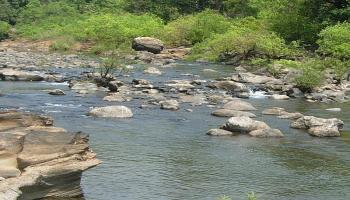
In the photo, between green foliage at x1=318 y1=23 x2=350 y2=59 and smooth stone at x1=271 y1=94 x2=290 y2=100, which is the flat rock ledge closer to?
smooth stone at x1=271 y1=94 x2=290 y2=100

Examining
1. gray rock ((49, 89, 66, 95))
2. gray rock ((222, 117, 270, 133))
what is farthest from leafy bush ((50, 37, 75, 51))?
gray rock ((222, 117, 270, 133))

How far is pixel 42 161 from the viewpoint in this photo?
937 centimetres

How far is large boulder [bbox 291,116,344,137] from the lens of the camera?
1759 centimetres

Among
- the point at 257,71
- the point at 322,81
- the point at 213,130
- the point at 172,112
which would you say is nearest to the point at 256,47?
the point at 257,71

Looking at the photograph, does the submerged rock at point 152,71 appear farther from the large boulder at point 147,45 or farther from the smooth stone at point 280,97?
the large boulder at point 147,45

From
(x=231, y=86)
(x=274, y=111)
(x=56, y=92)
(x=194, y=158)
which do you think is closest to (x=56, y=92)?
(x=56, y=92)

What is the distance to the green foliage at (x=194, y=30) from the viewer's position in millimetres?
50375

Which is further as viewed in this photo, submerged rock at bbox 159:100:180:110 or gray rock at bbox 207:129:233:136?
submerged rock at bbox 159:100:180:110

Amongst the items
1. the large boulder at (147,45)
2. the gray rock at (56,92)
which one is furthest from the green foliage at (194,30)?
the gray rock at (56,92)

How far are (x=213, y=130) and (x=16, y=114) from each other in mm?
7659

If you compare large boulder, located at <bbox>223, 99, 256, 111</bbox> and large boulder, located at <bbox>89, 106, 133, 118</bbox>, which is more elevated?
large boulder, located at <bbox>223, 99, 256, 111</bbox>

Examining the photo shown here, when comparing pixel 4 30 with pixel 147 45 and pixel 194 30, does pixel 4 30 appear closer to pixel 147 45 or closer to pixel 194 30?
pixel 147 45

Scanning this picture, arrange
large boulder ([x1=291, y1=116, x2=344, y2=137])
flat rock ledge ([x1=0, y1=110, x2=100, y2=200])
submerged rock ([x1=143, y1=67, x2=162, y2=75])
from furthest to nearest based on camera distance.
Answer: submerged rock ([x1=143, y1=67, x2=162, y2=75]), large boulder ([x1=291, y1=116, x2=344, y2=137]), flat rock ledge ([x1=0, y1=110, x2=100, y2=200])

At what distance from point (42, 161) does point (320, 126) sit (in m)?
10.7
